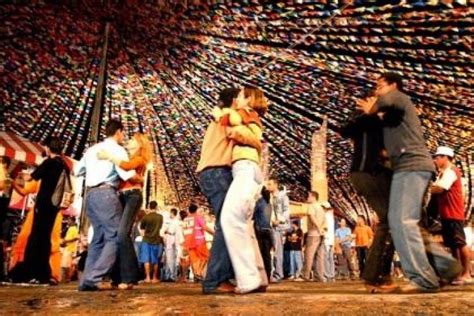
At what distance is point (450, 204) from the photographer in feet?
22.3

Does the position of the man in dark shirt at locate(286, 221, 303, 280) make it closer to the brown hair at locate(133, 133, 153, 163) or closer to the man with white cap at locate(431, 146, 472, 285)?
the man with white cap at locate(431, 146, 472, 285)

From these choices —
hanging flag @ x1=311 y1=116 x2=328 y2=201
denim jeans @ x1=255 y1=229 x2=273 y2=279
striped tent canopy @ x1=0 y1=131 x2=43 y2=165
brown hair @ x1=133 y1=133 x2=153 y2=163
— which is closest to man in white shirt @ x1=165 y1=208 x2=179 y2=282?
striped tent canopy @ x1=0 y1=131 x2=43 y2=165

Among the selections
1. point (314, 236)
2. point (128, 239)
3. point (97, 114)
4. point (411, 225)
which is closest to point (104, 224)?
point (128, 239)

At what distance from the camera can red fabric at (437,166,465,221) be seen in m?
6.79

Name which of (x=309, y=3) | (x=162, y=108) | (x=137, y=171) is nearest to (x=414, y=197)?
(x=137, y=171)

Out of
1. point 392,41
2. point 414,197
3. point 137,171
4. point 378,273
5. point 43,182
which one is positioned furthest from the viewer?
point 392,41

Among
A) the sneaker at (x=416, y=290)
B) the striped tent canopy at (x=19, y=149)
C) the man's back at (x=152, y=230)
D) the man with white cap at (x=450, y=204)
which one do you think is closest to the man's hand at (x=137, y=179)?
the sneaker at (x=416, y=290)

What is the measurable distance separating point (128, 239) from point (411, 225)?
104 inches

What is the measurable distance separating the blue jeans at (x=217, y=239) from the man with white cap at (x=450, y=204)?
10.9 ft

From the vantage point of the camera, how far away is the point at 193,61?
1482 centimetres

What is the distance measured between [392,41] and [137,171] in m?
7.63

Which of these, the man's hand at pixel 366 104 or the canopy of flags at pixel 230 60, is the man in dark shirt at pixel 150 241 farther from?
the man's hand at pixel 366 104

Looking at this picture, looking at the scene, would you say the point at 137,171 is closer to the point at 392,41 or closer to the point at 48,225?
the point at 48,225

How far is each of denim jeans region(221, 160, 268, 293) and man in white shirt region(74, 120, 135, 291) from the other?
5.20 ft
